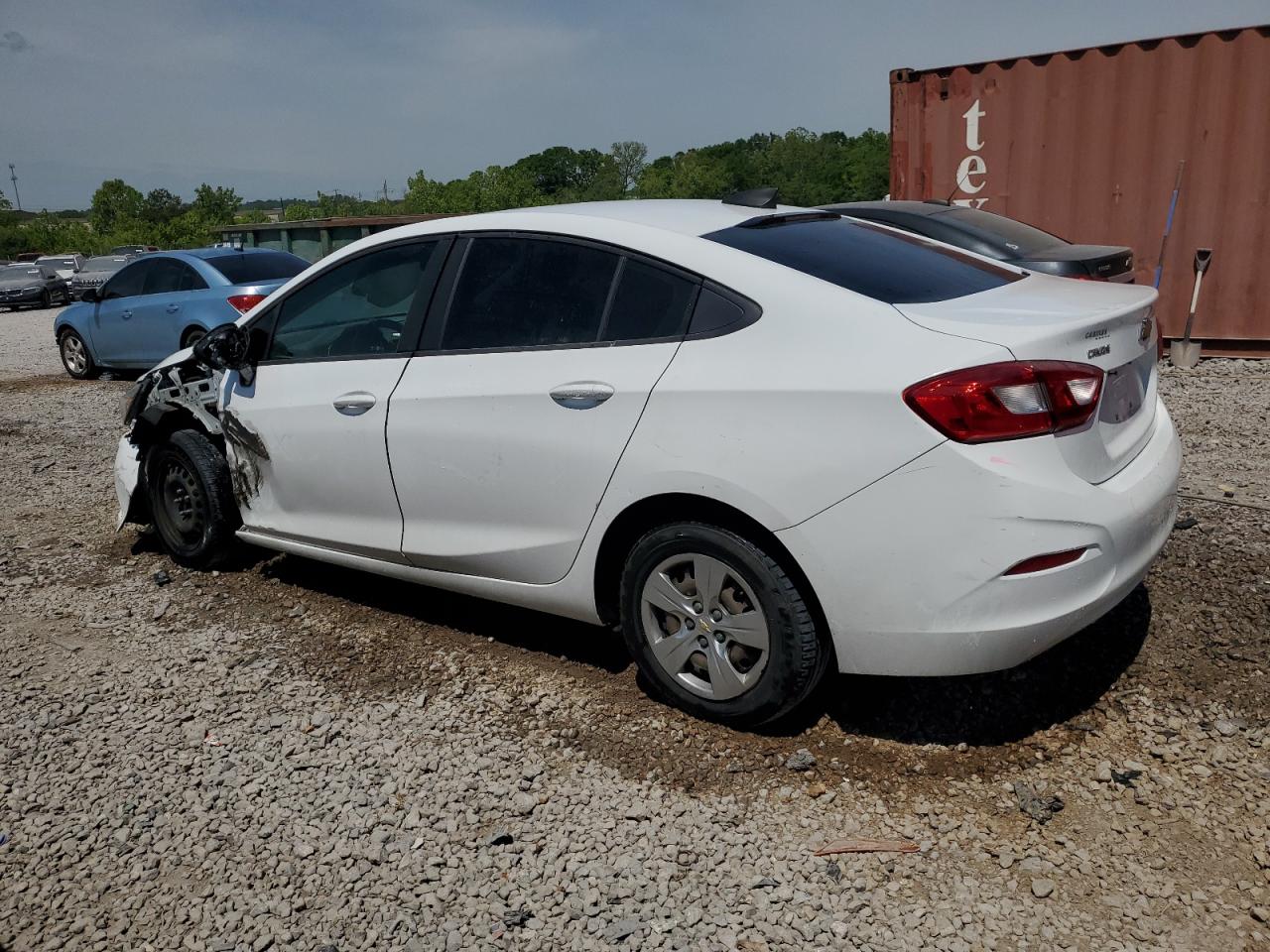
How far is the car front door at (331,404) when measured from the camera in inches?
154

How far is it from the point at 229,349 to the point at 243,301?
22.6ft

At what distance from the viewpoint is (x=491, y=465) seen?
3502 millimetres

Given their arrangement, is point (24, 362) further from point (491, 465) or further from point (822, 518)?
point (822, 518)

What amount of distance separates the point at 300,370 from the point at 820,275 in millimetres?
2256

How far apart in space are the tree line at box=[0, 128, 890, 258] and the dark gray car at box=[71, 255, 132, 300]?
3602 centimetres

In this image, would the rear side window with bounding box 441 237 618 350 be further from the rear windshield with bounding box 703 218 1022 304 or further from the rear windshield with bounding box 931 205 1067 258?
the rear windshield with bounding box 931 205 1067 258

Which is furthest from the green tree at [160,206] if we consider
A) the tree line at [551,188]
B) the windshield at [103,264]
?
the windshield at [103,264]

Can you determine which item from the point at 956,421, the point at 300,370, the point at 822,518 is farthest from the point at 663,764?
the point at 300,370

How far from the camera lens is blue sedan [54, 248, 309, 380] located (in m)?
11.0

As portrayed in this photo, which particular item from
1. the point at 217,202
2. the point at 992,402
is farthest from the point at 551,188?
the point at 992,402

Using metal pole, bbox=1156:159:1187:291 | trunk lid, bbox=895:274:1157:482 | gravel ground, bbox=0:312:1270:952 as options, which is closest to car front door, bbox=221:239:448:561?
gravel ground, bbox=0:312:1270:952

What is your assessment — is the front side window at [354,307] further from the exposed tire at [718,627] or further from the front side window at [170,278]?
the front side window at [170,278]

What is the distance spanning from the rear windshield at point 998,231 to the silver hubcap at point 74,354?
10.8m

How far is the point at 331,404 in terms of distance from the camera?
4.00 metres
